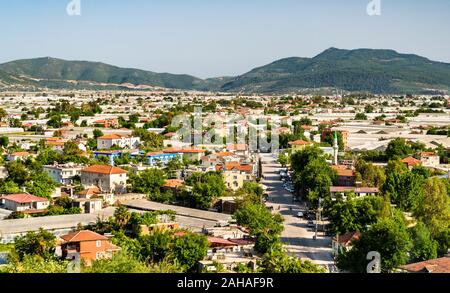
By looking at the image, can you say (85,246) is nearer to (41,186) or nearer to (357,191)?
(41,186)

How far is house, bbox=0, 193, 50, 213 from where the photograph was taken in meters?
7.64

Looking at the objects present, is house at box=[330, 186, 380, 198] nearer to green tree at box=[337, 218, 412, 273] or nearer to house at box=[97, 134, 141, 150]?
green tree at box=[337, 218, 412, 273]

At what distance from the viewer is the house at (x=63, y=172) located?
9968 mm

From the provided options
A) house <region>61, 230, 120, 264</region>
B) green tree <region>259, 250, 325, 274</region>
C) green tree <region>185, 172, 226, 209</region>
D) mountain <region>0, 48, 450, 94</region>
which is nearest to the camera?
green tree <region>259, 250, 325, 274</region>

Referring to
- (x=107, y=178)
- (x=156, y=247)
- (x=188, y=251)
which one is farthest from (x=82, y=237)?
(x=107, y=178)

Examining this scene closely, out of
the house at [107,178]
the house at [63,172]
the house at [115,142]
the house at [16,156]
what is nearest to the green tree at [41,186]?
the house at [107,178]

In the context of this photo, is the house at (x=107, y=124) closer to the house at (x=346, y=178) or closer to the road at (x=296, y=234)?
the road at (x=296, y=234)

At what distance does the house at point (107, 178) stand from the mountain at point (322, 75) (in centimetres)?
2295

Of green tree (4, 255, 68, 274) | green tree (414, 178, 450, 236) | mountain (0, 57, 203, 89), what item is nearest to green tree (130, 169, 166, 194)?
green tree (414, 178, 450, 236)

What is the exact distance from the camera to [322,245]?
6242 mm

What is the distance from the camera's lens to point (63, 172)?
32.8 ft

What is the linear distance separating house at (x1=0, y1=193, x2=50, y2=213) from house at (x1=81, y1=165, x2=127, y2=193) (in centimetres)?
134
